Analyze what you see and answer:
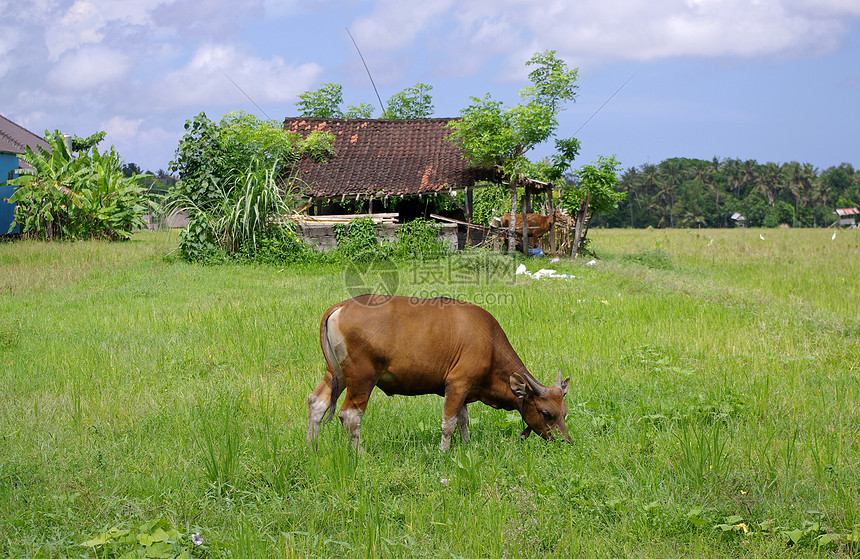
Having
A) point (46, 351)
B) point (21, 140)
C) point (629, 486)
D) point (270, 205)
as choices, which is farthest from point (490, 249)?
point (21, 140)

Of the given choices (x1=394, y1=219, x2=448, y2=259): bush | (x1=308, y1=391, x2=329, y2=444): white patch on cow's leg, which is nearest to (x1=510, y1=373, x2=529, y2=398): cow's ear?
(x1=308, y1=391, x2=329, y2=444): white patch on cow's leg

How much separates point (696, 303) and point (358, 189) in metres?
11.1

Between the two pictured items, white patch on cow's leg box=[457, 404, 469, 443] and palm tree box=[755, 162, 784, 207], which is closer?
white patch on cow's leg box=[457, 404, 469, 443]

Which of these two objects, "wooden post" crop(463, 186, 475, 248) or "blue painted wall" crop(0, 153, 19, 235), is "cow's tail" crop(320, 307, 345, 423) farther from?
"blue painted wall" crop(0, 153, 19, 235)

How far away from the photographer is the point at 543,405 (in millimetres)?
4969

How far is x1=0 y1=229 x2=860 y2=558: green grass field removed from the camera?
3.73m

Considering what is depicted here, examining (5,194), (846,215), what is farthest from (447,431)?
(846,215)

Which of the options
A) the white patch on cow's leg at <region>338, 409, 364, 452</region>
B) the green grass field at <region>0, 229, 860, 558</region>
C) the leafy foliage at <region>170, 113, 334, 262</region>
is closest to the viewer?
the green grass field at <region>0, 229, 860, 558</region>

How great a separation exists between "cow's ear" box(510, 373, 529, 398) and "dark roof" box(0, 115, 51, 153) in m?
27.9

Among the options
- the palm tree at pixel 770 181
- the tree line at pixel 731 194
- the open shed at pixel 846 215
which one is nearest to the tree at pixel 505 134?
the tree line at pixel 731 194

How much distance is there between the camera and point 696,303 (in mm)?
10586

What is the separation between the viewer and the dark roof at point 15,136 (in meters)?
27.7

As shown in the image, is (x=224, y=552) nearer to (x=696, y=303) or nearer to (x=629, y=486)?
(x=629, y=486)

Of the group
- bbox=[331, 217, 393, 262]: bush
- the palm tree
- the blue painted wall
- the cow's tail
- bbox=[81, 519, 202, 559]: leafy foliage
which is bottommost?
bbox=[81, 519, 202, 559]: leafy foliage
